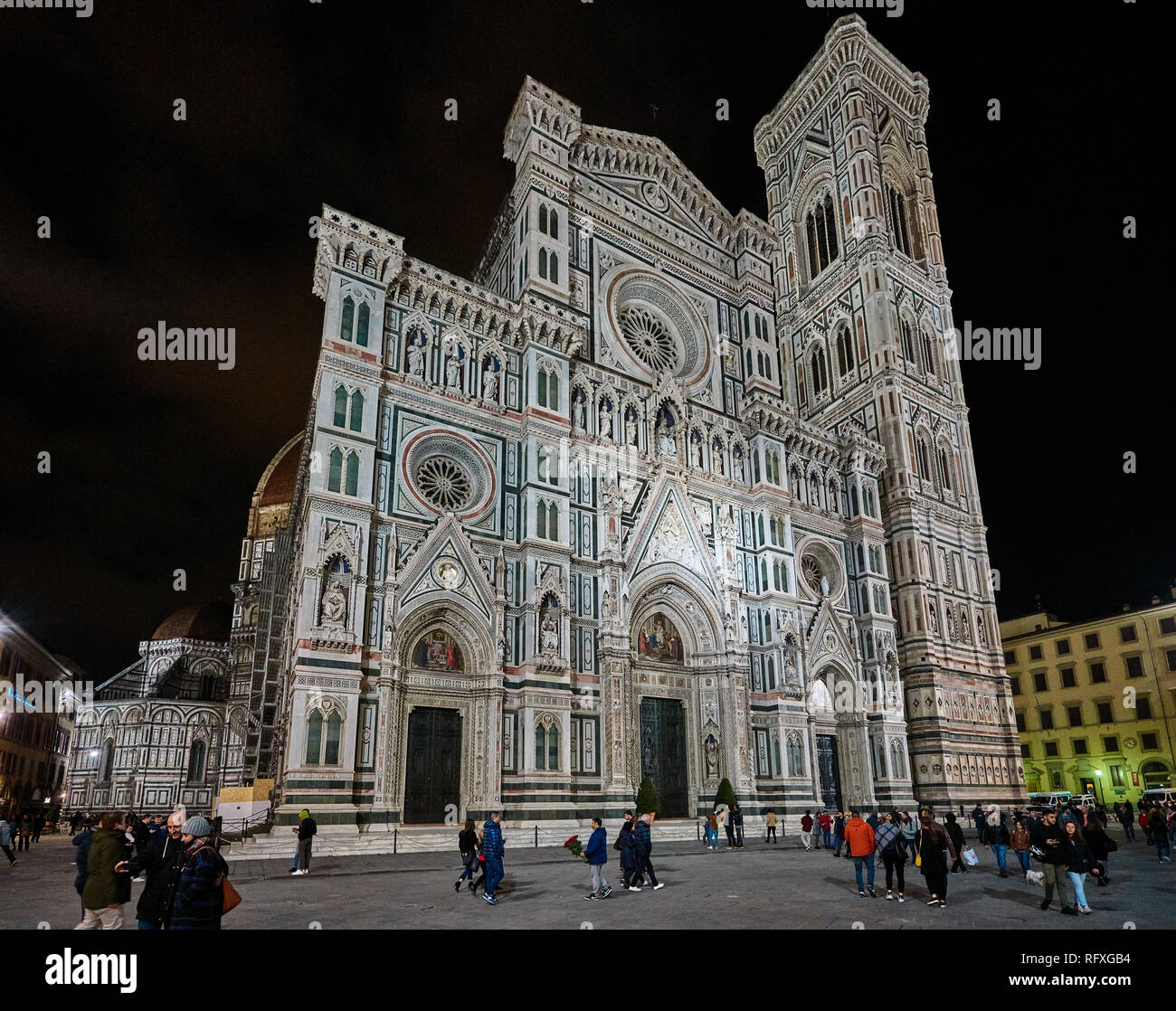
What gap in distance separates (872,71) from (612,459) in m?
38.8

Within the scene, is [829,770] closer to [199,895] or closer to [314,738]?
[314,738]

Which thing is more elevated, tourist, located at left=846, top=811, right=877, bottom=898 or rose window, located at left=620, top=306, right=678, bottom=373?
rose window, located at left=620, top=306, right=678, bottom=373

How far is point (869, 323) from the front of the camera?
45.6 metres

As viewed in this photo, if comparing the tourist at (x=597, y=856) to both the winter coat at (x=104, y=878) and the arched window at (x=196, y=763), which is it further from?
the arched window at (x=196, y=763)

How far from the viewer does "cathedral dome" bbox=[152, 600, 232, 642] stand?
6384cm

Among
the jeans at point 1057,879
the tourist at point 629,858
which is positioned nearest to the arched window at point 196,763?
the tourist at point 629,858

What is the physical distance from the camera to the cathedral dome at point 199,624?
63844 millimetres

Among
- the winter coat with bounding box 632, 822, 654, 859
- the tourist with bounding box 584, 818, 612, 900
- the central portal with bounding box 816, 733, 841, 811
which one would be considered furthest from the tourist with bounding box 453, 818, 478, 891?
the central portal with bounding box 816, 733, 841, 811

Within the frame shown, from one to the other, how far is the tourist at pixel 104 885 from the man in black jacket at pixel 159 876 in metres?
0.13

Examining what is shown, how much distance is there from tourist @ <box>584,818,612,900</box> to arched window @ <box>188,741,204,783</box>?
44380mm

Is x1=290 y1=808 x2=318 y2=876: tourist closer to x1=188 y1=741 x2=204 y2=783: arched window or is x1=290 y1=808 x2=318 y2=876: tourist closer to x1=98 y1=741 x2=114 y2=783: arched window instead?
x1=188 y1=741 x2=204 y2=783: arched window

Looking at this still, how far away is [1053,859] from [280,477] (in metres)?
63.9
